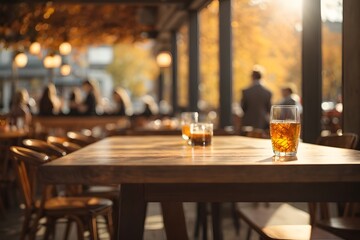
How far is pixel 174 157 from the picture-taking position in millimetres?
2367

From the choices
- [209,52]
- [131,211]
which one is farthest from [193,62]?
[131,211]

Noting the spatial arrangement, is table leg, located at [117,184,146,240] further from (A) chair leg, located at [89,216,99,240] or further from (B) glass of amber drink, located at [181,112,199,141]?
(A) chair leg, located at [89,216,99,240]

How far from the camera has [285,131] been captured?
2.42m

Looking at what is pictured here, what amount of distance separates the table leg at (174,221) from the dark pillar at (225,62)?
5828mm

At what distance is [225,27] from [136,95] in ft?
94.1

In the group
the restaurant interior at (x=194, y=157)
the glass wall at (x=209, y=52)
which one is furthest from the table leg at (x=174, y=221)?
the glass wall at (x=209, y=52)

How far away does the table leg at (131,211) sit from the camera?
2215 millimetres

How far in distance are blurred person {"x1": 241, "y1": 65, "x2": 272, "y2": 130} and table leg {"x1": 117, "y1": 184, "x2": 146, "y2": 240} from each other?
692 cm

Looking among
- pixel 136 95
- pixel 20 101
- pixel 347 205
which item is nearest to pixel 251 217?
pixel 347 205

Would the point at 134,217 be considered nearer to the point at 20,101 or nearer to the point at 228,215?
the point at 228,215

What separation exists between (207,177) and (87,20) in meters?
14.4

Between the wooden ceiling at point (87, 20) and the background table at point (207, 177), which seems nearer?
the background table at point (207, 177)

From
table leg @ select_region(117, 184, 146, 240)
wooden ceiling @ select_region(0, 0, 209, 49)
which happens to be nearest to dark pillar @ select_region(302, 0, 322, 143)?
table leg @ select_region(117, 184, 146, 240)

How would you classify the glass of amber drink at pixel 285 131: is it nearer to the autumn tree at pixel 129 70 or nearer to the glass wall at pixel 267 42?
the glass wall at pixel 267 42
